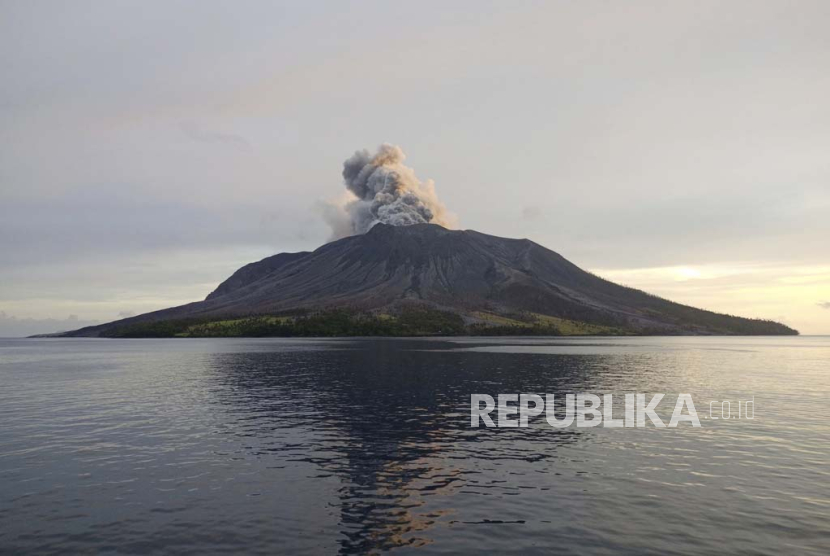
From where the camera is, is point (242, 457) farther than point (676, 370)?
No

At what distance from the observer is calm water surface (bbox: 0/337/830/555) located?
23.7 metres

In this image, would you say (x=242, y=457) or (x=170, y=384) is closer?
(x=242, y=457)

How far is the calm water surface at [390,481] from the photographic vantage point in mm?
23688

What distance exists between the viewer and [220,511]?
27.0 metres

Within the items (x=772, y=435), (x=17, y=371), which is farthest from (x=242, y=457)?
(x=17, y=371)

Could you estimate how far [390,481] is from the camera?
32000 millimetres

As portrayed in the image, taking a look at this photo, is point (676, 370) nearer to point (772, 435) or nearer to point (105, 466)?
point (772, 435)

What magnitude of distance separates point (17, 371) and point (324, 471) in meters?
110

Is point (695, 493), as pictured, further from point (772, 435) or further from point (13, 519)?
point (13, 519)

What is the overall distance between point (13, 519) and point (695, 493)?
113 feet

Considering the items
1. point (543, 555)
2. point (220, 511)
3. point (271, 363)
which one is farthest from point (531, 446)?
point (271, 363)

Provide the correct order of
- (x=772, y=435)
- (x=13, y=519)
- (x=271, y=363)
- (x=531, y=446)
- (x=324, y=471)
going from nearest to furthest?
(x=13, y=519), (x=324, y=471), (x=531, y=446), (x=772, y=435), (x=271, y=363)

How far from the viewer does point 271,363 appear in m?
122

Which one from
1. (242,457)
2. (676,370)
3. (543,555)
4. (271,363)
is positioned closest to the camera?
(543,555)
